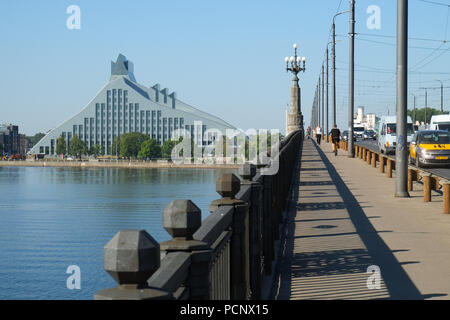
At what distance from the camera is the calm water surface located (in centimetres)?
5478

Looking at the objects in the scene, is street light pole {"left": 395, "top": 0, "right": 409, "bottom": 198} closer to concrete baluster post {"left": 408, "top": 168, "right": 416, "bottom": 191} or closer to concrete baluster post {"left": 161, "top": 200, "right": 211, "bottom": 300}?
concrete baluster post {"left": 408, "top": 168, "right": 416, "bottom": 191}

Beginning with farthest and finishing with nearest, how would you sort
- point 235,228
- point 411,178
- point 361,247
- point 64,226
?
point 64,226 → point 411,178 → point 361,247 → point 235,228

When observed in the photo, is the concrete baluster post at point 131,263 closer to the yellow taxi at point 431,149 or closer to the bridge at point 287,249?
the bridge at point 287,249

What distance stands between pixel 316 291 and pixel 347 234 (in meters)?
4.04

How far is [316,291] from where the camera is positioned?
6883mm

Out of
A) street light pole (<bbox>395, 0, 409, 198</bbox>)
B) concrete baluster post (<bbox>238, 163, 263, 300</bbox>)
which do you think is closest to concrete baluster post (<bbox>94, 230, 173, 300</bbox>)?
concrete baluster post (<bbox>238, 163, 263, 300</bbox>)

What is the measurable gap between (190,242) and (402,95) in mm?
14772

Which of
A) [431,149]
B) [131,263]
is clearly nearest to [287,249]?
[131,263]

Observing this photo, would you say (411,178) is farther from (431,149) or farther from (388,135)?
(388,135)

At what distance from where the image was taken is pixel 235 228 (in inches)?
201

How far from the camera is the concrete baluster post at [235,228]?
16.4 feet
